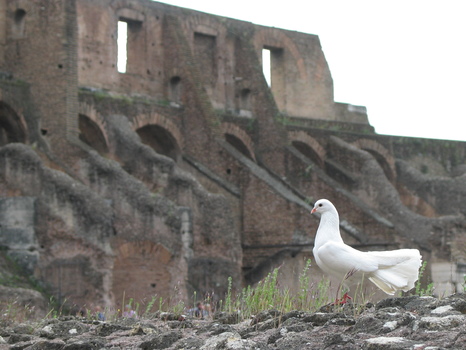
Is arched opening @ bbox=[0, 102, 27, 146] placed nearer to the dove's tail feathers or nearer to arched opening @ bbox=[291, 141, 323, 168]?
arched opening @ bbox=[291, 141, 323, 168]

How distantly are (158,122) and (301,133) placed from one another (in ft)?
16.5

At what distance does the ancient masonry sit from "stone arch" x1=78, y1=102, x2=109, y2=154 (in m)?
0.04

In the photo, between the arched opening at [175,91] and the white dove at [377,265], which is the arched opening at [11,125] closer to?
the arched opening at [175,91]

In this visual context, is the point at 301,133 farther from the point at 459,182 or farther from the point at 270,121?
the point at 459,182

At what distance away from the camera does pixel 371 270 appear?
7586 mm

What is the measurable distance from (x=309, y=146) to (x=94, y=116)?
7.37m

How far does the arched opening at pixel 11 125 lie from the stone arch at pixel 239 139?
641 centimetres

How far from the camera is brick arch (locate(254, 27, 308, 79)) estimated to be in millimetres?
29297

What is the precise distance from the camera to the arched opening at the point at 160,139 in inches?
976

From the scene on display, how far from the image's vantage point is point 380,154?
96.7ft

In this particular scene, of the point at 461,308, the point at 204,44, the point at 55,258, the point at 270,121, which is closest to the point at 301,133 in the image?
Answer: the point at 270,121

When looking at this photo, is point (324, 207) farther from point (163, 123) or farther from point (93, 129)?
point (163, 123)

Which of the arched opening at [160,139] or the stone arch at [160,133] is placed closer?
the stone arch at [160,133]

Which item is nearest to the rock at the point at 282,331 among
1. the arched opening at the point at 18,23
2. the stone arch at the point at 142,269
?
the stone arch at the point at 142,269
